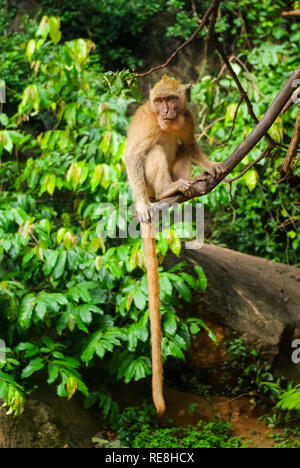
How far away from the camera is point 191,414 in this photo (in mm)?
4910

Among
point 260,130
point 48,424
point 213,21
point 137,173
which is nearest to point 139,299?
point 137,173

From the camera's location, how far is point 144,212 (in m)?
3.30

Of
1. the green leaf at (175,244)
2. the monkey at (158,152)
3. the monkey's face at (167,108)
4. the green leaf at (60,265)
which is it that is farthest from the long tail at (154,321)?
the green leaf at (60,265)

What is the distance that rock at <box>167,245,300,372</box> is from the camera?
202 inches

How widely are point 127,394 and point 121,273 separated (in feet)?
5.45

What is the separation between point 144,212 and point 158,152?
0.44m

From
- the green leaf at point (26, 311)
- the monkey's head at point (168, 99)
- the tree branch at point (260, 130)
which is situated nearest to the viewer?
the tree branch at point (260, 130)

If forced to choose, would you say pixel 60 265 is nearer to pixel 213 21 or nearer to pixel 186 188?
pixel 186 188

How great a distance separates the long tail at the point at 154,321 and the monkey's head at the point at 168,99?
0.66m

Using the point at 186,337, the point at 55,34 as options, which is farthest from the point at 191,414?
the point at 55,34

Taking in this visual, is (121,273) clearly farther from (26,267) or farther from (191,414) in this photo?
(191,414)

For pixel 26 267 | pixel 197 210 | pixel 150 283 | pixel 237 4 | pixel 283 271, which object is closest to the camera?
pixel 150 283

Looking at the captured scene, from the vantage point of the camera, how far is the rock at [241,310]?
513cm

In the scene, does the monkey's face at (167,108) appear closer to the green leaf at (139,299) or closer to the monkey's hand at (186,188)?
the monkey's hand at (186,188)
